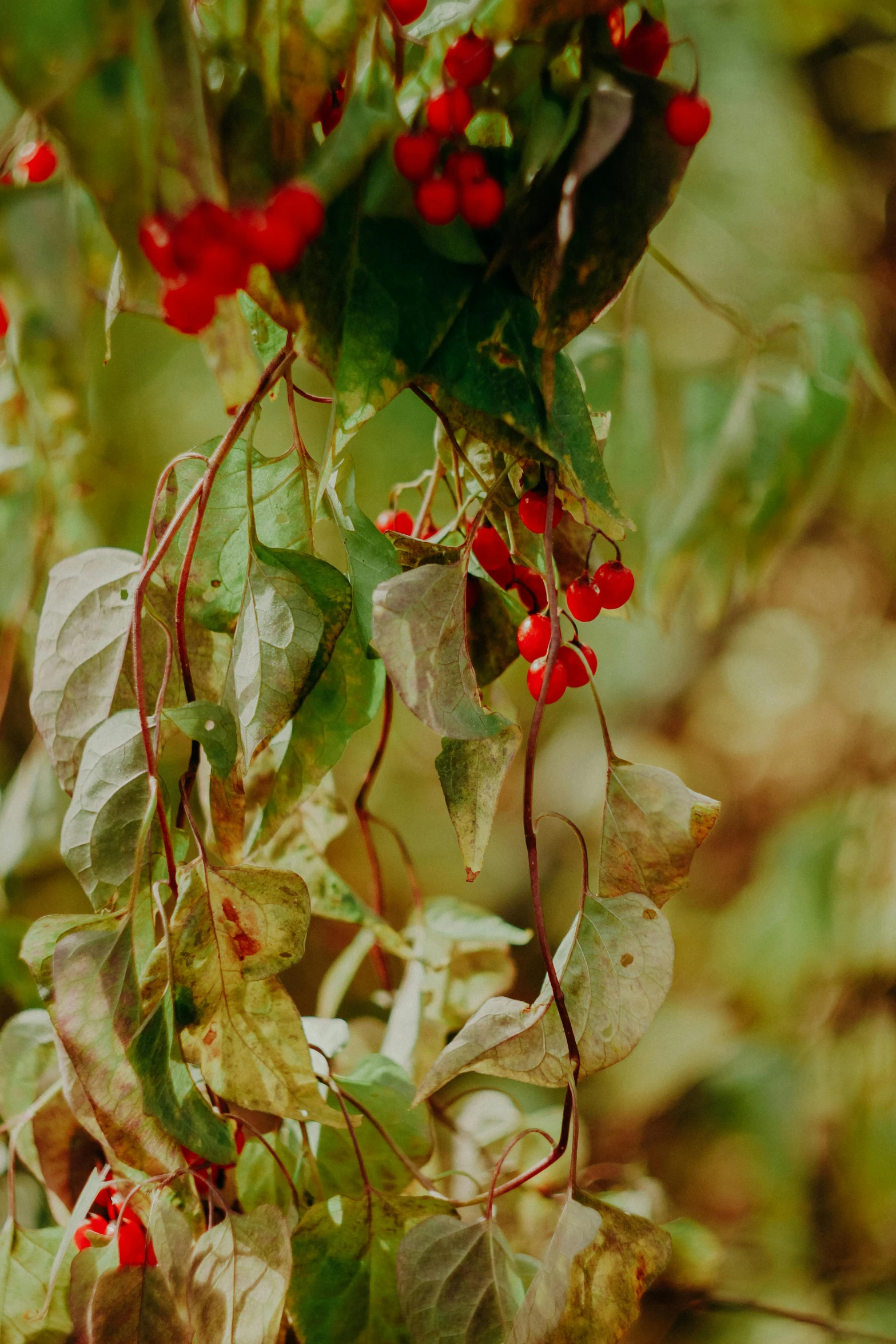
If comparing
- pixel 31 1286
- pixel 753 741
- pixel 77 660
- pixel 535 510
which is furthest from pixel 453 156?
pixel 753 741

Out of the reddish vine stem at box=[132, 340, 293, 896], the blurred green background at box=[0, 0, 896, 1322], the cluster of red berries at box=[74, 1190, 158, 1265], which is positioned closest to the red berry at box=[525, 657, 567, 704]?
the reddish vine stem at box=[132, 340, 293, 896]

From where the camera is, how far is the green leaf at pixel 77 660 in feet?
1.12

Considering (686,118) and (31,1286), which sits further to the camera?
(31,1286)

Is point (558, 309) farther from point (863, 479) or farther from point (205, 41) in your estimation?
point (863, 479)

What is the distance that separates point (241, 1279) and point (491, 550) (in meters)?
0.26

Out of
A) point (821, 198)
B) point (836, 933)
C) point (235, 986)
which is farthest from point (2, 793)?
point (821, 198)

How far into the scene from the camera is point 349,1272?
333 mm

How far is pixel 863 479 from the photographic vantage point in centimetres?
98

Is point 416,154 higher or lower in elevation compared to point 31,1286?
higher

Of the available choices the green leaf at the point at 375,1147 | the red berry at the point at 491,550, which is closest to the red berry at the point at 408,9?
the red berry at the point at 491,550

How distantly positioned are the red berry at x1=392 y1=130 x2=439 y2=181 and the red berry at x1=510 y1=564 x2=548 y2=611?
0.49ft

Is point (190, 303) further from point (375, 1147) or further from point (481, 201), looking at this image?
point (375, 1147)

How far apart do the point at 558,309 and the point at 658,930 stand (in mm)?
184

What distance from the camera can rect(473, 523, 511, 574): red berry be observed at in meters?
0.35
